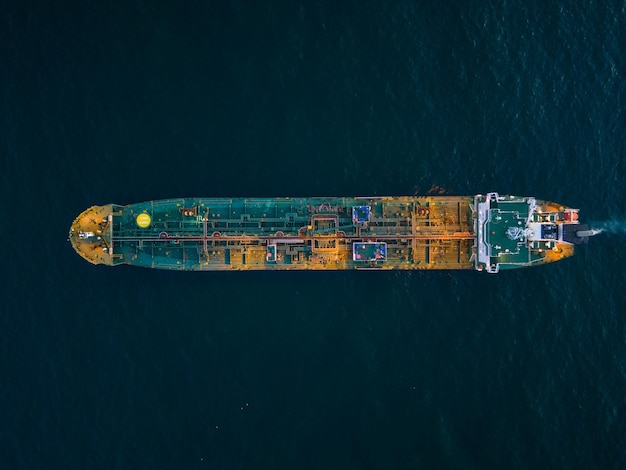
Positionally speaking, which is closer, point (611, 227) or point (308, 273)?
point (611, 227)

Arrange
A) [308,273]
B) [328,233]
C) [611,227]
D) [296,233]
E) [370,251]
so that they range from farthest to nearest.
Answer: [308,273], [611,227], [296,233], [328,233], [370,251]

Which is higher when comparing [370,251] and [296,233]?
[296,233]

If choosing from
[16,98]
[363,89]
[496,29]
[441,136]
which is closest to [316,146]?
[363,89]

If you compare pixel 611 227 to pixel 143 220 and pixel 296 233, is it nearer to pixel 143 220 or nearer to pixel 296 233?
pixel 296 233

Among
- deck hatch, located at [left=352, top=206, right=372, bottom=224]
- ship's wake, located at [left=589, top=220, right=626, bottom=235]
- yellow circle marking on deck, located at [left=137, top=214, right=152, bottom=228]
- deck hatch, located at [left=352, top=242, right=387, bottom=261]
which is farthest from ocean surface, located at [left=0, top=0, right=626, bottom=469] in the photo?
deck hatch, located at [left=352, top=206, right=372, bottom=224]

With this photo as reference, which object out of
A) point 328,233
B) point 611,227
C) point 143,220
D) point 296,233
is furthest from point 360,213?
point 611,227

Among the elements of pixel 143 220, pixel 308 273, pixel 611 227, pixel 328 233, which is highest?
pixel 143 220
